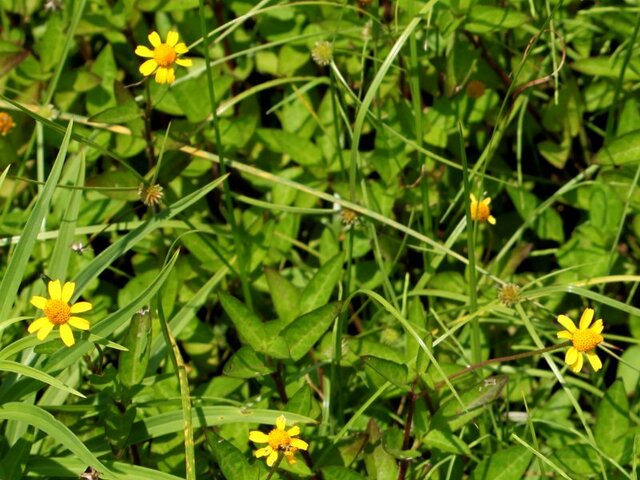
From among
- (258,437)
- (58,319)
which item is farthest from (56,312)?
(258,437)

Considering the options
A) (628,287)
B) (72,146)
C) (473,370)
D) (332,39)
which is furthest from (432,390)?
(72,146)

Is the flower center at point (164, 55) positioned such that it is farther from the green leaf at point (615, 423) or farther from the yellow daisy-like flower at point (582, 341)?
the green leaf at point (615, 423)

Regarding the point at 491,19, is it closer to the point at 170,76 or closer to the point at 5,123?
the point at 170,76

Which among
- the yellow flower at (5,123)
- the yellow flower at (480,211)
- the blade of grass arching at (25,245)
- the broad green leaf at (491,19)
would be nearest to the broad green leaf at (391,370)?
the yellow flower at (480,211)

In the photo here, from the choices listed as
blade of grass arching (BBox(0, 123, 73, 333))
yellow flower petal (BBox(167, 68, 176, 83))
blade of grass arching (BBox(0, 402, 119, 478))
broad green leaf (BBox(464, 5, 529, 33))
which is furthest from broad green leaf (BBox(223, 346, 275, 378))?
broad green leaf (BBox(464, 5, 529, 33))

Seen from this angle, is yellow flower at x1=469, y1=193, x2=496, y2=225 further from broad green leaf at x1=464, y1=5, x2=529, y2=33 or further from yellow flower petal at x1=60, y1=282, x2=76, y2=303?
yellow flower petal at x1=60, y1=282, x2=76, y2=303
